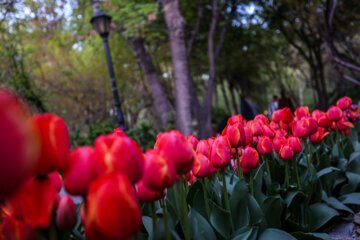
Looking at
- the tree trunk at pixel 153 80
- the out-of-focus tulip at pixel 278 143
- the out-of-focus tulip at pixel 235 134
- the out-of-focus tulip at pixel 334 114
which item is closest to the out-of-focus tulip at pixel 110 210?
the out-of-focus tulip at pixel 235 134

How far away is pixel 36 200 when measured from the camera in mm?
714

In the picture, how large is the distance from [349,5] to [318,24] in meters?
3.09

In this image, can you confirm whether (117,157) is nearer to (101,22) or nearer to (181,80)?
(181,80)

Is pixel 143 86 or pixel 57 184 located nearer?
pixel 57 184

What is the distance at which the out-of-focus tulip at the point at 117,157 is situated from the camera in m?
0.75

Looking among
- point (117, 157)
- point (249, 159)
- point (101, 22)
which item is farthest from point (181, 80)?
point (117, 157)

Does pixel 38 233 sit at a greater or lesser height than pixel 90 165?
lesser

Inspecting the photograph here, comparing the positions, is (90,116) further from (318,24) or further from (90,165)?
(90,165)

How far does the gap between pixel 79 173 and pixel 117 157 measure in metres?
0.10

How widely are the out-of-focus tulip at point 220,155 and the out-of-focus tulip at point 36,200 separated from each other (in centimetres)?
92

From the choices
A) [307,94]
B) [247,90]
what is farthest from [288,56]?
[307,94]

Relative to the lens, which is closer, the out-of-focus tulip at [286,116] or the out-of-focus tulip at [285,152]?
the out-of-focus tulip at [285,152]

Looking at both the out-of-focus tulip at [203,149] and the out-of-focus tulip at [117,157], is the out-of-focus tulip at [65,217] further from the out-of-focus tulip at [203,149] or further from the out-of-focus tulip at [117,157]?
the out-of-focus tulip at [203,149]

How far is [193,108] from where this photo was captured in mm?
9758
